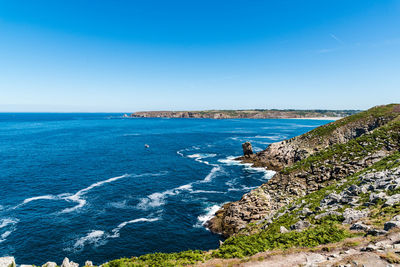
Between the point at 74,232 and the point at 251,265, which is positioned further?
the point at 74,232

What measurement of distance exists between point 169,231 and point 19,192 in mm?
41953

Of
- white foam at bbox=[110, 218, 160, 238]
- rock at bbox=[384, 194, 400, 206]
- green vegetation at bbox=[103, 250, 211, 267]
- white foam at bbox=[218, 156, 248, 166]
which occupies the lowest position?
white foam at bbox=[110, 218, 160, 238]

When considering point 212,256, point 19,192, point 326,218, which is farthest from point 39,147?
point 326,218

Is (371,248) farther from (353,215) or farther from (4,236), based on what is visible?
(4,236)

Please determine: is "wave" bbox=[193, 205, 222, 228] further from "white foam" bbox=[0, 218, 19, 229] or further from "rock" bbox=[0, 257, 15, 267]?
"white foam" bbox=[0, 218, 19, 229]

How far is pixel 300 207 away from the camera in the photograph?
2962cm

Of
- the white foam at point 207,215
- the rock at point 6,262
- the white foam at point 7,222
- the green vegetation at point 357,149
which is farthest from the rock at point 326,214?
the white foam at point 7,222

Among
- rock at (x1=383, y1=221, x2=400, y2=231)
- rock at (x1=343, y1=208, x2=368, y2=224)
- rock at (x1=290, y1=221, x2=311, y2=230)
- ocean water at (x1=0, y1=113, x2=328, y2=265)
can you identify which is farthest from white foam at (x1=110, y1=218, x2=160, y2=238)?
rock at (x1=383, y1=221, x2=400, y2=231)

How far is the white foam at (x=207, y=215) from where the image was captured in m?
41.3

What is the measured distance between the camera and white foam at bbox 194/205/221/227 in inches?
1625

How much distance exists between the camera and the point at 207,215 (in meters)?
44.0

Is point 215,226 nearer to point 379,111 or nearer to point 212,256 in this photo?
point 212,256

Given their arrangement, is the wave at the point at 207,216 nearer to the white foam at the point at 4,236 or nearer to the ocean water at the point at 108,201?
the ocean water at the point at 108,201

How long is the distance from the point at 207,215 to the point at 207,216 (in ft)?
1.34
